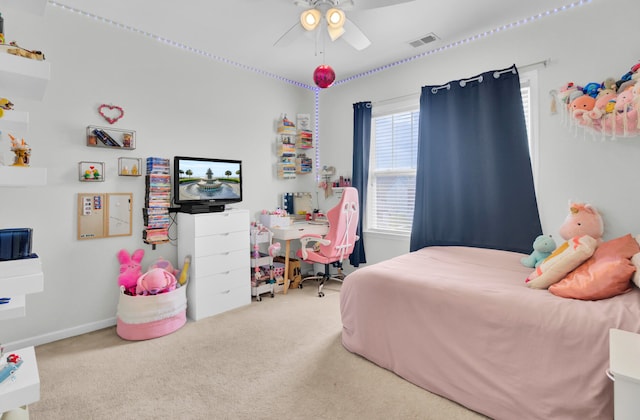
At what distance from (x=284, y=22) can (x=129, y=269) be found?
2504 mm

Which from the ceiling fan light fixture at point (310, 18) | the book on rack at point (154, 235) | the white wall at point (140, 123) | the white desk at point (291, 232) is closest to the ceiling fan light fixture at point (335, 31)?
the ceiling fan light fixture at point (310, 18)

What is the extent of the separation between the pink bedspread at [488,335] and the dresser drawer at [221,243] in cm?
136

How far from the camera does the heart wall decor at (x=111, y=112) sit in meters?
2.67

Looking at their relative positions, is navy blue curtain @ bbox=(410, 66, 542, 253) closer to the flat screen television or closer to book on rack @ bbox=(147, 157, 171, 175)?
the flat screen television

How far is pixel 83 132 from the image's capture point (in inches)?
102

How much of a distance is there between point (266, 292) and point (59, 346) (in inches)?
71.8

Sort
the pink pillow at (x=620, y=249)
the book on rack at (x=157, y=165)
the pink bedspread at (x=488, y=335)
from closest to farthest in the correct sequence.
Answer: the pink bedspread at (x=488, y=335)
the pink pillow at (x=620, y=249)
the book on rack at (x=157, y=165)

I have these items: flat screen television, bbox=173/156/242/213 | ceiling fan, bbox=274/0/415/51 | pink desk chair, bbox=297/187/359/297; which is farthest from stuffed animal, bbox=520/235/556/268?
flat screen television, bbox=173/156/242/213

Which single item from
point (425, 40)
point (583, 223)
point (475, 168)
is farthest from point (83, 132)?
point (583, 223)

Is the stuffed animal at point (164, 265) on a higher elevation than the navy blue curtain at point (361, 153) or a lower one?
lower

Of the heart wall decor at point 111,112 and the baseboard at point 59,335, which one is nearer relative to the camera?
the baseboard at point 59,335

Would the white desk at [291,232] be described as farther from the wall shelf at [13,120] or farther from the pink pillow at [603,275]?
the wall shelf at [13,120]

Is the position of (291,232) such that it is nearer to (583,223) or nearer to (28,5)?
(583,223)

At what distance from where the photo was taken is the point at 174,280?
2775 mm
